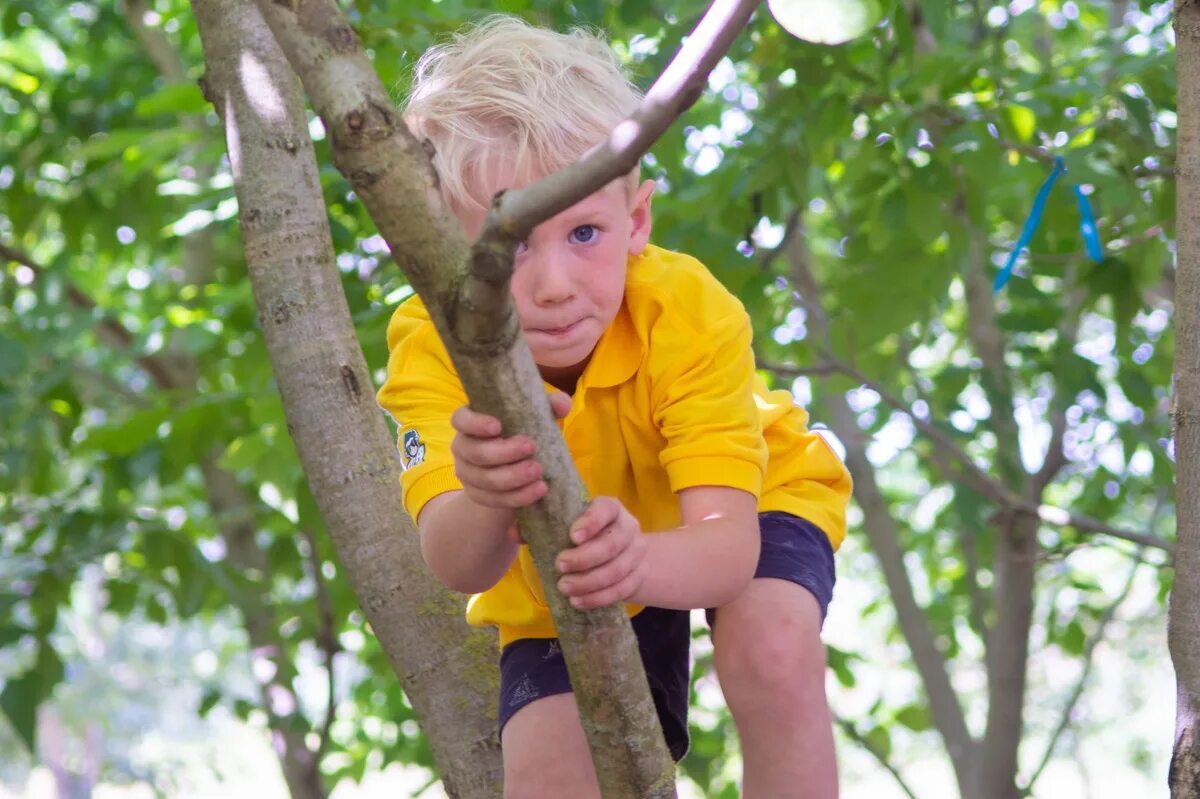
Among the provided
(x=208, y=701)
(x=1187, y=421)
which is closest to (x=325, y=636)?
(x=208, y=701)

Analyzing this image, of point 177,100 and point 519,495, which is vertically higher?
point 177,100

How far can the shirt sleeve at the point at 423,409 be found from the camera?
55.7 inches

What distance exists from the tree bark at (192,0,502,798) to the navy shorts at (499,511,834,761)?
110mm

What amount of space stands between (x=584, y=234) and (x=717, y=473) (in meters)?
0.30

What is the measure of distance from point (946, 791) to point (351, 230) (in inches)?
777

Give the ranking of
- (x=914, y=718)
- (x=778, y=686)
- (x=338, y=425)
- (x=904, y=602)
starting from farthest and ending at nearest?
1. (x=914, y=718)
2. (x=904, y=602)
3. (x=338, y=425)
4. (x=778, y=686)

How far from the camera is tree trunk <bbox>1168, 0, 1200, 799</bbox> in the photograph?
135 centimetres

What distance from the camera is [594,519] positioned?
0.99 m

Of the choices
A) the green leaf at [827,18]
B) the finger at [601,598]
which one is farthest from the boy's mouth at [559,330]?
the green leaf at [827,18]

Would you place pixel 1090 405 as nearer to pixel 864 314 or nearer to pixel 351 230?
pixel 864 314

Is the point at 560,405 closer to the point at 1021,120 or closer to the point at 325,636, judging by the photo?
the point at 1021,120

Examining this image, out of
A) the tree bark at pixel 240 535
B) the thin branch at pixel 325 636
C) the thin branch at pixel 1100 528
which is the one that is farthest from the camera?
the tree bark at pixel 240 535

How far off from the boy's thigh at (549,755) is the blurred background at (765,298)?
0.92 m

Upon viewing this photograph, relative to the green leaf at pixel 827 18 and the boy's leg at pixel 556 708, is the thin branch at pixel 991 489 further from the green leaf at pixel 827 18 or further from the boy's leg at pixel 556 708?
the green leaf at pixel 827 18
